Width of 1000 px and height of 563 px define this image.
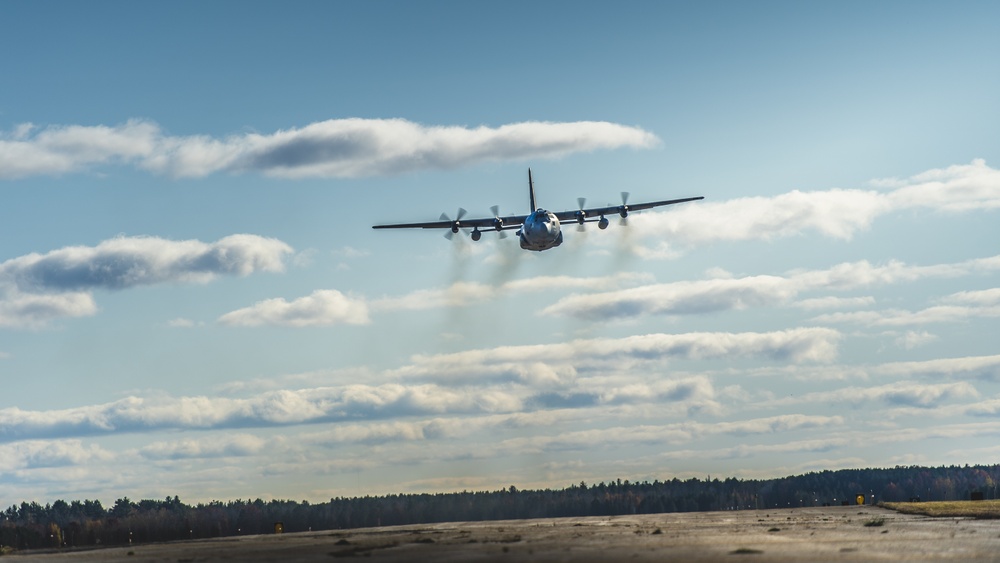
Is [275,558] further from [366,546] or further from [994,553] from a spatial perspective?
[994,553]

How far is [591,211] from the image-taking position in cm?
14538

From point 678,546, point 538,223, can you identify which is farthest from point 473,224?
point 678,546

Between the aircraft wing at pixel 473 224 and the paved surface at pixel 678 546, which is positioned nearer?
the paved surface at pixel 678 546

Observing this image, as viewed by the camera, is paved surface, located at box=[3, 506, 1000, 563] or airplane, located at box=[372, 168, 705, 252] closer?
paved surface, located at box=[3, 506, 1000, 563]

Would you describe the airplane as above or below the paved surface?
above

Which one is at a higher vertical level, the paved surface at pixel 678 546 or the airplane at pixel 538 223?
the airplane at pixel 538 223

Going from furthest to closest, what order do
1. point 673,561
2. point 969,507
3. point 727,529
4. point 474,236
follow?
1. point 474,236
2. point 969,507
3. point 727,529
4. point 673,561

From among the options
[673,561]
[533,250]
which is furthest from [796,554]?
[533,250]

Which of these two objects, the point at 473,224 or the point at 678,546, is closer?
the point at 678,546

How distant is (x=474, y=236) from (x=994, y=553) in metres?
85.5

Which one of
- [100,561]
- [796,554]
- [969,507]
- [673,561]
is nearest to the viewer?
[673,561]

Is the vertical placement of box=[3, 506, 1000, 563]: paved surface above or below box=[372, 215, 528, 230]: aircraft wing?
below

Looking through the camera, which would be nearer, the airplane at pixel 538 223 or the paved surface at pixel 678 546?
the paved surface at pixel 678 546

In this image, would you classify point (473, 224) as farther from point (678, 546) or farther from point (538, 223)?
point (678, 546)
